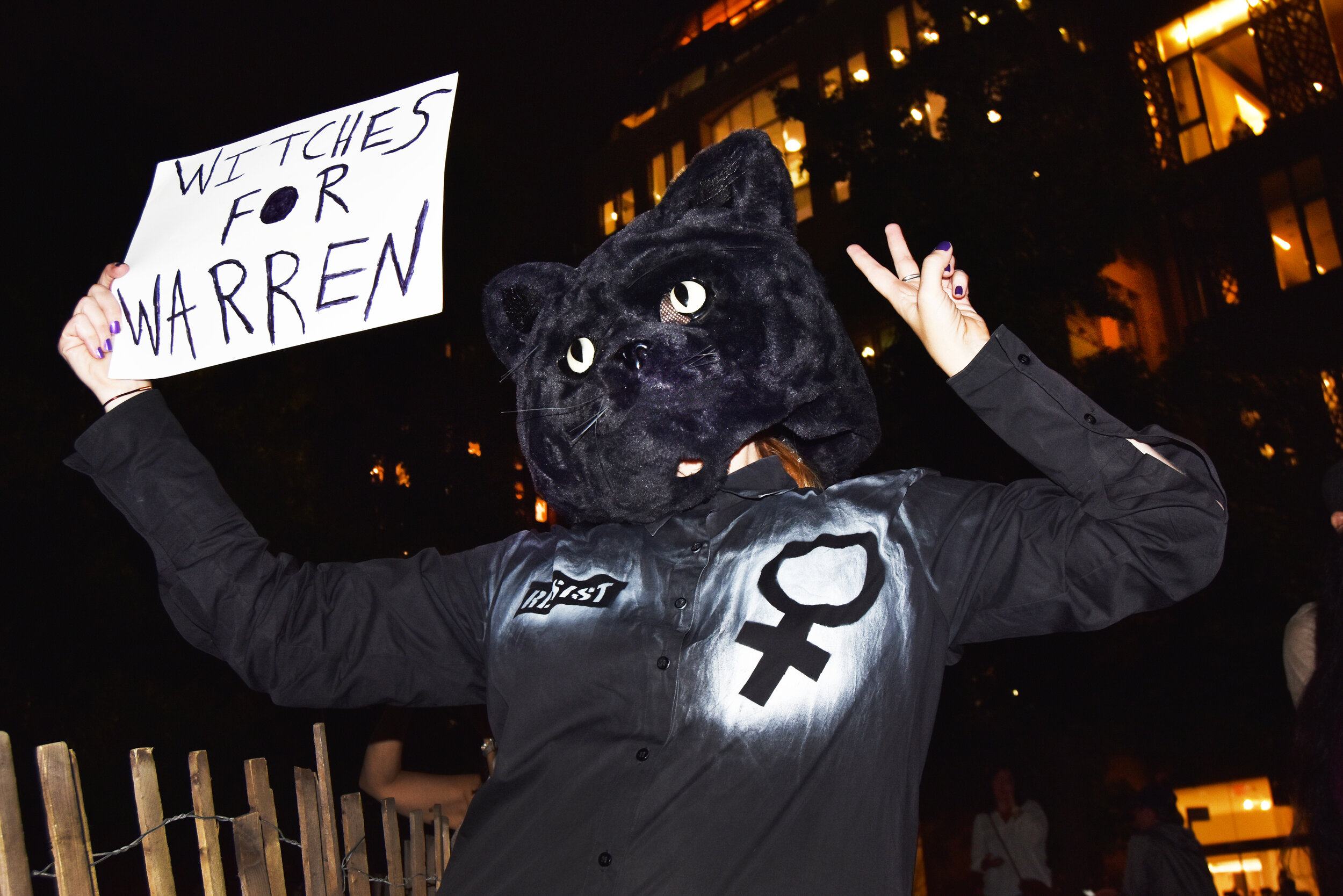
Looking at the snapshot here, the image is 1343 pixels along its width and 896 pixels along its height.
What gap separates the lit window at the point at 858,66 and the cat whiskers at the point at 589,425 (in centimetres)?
2070

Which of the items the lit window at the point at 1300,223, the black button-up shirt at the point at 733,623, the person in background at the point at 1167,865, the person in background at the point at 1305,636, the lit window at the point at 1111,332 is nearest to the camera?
the black button-up shirt at the point at 733,623

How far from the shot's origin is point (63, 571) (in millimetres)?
9500

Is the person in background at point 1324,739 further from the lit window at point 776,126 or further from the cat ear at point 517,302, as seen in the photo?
the lit window at point 776,126

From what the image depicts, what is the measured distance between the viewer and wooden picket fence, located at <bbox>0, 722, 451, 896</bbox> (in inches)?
101

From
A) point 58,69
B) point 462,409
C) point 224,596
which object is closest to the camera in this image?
point 224,596

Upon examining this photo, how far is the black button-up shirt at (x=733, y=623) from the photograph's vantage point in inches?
70.8

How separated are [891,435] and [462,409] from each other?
17.7ft

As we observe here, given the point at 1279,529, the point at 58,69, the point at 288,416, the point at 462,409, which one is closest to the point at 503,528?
the point at 462,409

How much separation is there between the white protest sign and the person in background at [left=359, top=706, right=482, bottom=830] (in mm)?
2952

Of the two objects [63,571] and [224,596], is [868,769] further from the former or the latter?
[63,571]

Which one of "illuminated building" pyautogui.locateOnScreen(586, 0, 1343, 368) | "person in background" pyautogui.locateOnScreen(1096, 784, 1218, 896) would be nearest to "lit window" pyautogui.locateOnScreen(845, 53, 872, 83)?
"illuminated building" pyautogui.locateOnScreen(586, 0, 1343, 368)

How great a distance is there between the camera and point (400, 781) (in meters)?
5.01

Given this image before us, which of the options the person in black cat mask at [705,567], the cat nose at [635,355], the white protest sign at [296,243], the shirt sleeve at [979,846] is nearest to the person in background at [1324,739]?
the person in black cat mask at [705,567]

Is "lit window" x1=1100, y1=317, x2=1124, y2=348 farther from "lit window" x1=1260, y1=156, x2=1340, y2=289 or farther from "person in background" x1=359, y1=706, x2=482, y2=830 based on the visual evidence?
"person in background" x1=359, y1=706, x2=482, y2=830
